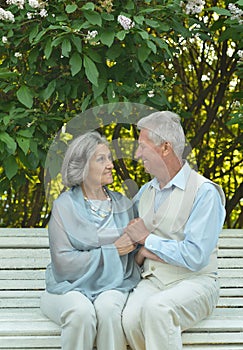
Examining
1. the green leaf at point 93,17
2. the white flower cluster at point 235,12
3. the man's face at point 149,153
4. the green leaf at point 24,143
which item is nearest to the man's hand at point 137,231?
the man's face at point 149,153

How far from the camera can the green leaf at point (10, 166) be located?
4242mm

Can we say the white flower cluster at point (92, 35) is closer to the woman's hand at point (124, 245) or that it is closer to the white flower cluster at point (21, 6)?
the white flower cluster at point (21, 6)

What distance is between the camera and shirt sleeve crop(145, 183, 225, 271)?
3.24 metres

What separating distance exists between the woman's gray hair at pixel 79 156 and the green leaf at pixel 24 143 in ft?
2.21

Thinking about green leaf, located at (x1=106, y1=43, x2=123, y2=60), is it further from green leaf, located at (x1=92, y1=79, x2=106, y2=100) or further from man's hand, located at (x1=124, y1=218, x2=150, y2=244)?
man's hand, located at (x1=124, y1=218, x2=150, y2=244)

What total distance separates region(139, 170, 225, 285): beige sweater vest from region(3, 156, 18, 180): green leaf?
1.05m

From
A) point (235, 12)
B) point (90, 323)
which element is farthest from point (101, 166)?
point (235, 12)

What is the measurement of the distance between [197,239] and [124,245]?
0.31 metres

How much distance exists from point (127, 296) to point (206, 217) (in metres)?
0.45

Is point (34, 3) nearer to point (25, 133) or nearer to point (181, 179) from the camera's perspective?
point (25, 133)

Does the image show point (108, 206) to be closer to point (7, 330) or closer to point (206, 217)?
point (206, 217)

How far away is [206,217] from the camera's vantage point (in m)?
3.25

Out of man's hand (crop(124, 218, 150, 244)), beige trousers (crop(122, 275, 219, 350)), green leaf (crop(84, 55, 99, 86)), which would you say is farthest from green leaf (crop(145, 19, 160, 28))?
beige trousers (crop(122, 275, 219, 350))

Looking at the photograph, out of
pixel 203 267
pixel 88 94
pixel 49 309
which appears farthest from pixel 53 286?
pixel 88 94
